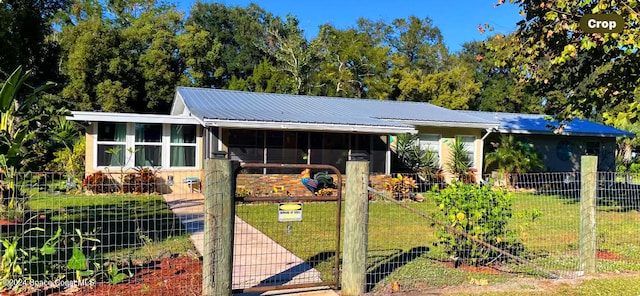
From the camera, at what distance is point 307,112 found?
17.4 meters

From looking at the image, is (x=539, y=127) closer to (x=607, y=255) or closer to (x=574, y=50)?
(x=574, y=50)

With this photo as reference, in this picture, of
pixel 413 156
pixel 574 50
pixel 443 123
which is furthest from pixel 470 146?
pixel 574 50

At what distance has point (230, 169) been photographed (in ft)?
15.4

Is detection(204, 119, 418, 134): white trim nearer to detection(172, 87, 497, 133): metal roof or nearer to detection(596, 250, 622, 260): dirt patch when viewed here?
detection(172, 87, 497, 133): metal roof

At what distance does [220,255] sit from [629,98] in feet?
32.9

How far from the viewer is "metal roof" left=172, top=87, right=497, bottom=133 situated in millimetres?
14641

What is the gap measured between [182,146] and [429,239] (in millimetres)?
10345

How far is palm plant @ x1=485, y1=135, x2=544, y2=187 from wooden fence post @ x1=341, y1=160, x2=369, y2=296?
15.5 metres

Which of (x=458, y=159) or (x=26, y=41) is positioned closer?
(x=458, y=159)

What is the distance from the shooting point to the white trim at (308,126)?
13.8 metres

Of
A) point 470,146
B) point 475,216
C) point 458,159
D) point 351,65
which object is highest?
point 351,65

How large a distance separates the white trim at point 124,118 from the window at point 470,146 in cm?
1092

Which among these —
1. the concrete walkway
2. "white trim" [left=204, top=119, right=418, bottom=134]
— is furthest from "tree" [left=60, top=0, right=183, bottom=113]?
the concrete walkway

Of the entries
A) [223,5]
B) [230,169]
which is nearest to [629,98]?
[230,169]
